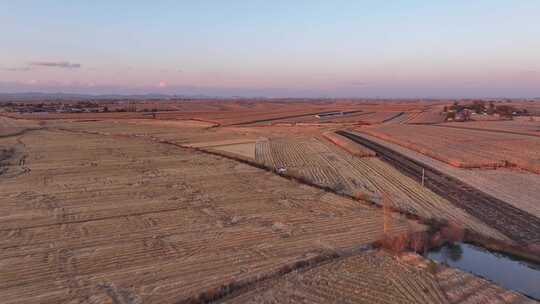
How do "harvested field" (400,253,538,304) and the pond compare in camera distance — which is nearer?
"harvested field" (400,253,538,304)

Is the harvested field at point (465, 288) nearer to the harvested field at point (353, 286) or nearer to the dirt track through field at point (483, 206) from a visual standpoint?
the harvested field at point (353, 286)

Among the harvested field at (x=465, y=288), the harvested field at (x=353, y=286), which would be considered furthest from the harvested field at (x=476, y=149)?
the harvested field at (x=353, y=286)

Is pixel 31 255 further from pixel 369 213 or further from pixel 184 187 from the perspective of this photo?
pixel 369 213

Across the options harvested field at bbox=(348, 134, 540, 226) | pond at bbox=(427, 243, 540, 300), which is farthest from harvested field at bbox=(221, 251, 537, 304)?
harvested field at bbox=(348, 134, 540, 226)

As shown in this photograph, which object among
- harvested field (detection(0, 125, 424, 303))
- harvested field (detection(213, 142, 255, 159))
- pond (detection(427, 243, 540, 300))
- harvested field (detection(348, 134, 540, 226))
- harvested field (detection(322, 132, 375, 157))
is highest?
harvested field (detection(322, 132, 375, 157))

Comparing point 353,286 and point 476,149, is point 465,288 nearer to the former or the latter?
point 353,286

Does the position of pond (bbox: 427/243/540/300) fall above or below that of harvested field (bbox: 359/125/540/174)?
below

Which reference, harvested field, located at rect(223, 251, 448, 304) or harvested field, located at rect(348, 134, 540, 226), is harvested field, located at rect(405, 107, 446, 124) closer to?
harvested field, located at rect(348, 134, 540, 226)
